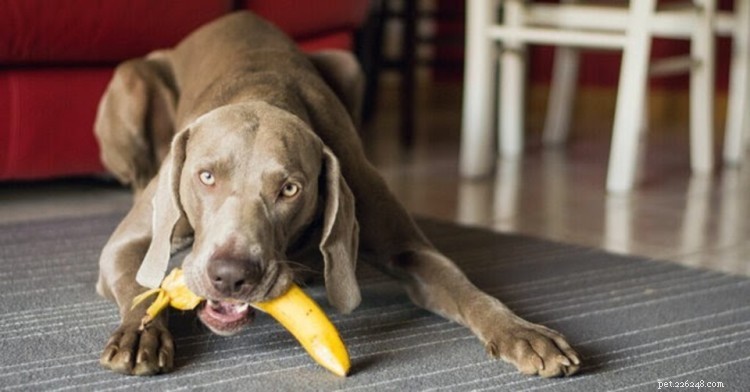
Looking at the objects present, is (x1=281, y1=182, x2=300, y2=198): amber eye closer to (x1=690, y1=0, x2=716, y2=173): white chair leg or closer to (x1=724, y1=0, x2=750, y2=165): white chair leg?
(x1=690, y1=0, x2=716, y2=173): white chair leg

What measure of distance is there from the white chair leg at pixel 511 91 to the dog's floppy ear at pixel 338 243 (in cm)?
234

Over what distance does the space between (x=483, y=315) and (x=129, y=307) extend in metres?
0.63

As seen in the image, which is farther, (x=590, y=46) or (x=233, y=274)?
(x=590, y=46)

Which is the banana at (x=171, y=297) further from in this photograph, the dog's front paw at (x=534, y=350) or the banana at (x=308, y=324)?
the dog's front paw at (x=534, y=350)

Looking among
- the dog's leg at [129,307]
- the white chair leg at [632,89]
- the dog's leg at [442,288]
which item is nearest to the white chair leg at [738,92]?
the white chair leg at [632,89]

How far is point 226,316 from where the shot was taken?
187cm

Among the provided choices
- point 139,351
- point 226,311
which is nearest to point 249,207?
point 226,311

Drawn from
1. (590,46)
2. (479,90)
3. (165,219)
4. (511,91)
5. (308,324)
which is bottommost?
(511,91)

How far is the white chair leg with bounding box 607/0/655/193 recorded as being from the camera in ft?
11.8

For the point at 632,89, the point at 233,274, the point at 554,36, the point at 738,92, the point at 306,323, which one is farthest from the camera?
the point at 738,92

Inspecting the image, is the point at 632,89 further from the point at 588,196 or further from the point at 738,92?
the point at 738,92

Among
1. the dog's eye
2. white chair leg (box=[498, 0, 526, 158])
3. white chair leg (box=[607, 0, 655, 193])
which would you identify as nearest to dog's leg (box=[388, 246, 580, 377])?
the dog's eye

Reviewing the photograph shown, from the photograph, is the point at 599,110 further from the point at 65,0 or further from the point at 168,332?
the point at 168,332

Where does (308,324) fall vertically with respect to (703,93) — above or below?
above
